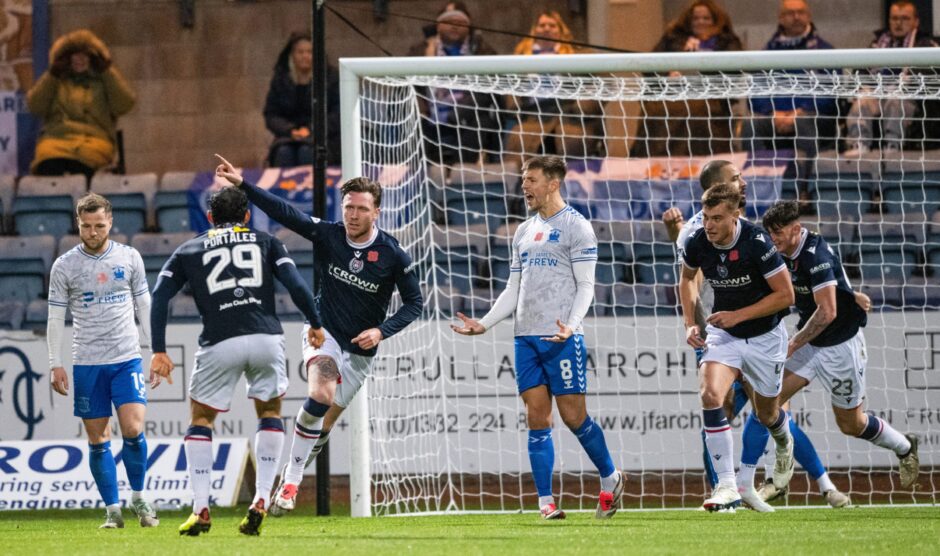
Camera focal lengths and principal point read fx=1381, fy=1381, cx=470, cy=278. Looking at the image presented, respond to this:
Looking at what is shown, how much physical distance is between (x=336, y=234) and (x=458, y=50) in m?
5.63

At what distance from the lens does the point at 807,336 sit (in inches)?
328

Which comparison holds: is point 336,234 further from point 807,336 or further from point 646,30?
point 646,30

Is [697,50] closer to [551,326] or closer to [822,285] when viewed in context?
[822,285]

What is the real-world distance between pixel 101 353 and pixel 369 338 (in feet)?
5.37

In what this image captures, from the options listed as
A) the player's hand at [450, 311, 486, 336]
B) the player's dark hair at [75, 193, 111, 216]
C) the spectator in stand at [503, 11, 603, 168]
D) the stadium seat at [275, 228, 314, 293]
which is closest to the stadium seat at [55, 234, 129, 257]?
the stadium seat at [275, 228, 314, 293]

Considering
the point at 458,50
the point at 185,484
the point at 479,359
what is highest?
the point at 458,50

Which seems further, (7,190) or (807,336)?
(7,190)

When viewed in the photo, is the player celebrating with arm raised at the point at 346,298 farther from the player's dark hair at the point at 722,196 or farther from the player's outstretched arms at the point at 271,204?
the player's dark hair at the point at 722,196

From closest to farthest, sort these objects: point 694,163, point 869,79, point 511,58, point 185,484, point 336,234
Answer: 1. point 336,234
2. point 511,58
3. point 185,484
4. point 869,79
5. point 694,163

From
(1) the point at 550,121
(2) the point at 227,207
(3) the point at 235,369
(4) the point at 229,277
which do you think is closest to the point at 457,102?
(1) the point at 550,121

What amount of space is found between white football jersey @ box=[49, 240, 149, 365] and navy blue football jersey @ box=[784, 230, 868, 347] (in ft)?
Result: 13.0

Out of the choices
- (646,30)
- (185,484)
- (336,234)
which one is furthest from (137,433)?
(646,30)

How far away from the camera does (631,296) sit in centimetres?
1158

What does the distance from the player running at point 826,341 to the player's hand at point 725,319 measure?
87 centimetres
